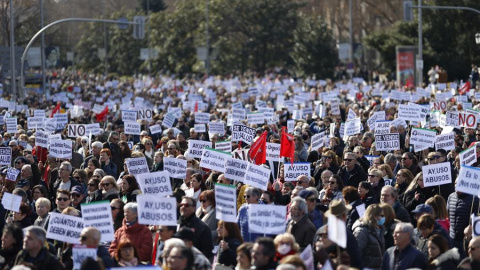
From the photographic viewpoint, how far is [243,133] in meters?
18.8

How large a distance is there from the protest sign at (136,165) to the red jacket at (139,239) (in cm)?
443

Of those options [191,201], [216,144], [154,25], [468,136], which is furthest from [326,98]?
[154,25]

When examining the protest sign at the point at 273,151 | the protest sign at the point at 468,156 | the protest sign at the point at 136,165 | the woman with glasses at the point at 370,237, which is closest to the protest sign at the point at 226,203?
the woman with glasses at the point at 370,237

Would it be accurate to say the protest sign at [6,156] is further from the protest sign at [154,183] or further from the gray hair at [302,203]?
the gray hair at [302,203]

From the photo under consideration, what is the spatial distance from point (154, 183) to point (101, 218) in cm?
154

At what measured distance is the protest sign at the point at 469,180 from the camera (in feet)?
38.7

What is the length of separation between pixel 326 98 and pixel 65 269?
23514 millimetres

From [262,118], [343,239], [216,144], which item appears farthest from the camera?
[262,118]

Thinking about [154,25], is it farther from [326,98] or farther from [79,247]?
[79,247]

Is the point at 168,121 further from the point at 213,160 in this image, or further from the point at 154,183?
the point at 154,183

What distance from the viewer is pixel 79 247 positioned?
381 inches

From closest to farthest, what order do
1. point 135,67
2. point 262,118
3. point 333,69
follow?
point 262,118 → point 333,69 → point 135,67

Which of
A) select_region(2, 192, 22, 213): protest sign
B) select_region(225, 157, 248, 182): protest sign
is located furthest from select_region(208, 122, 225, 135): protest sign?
select_region(2, 192, 22, 213): protest sign

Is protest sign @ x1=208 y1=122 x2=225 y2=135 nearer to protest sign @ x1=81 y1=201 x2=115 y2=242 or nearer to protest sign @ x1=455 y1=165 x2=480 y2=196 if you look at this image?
protest sign @ x1=455 y1=165 x2=480 y2=196
